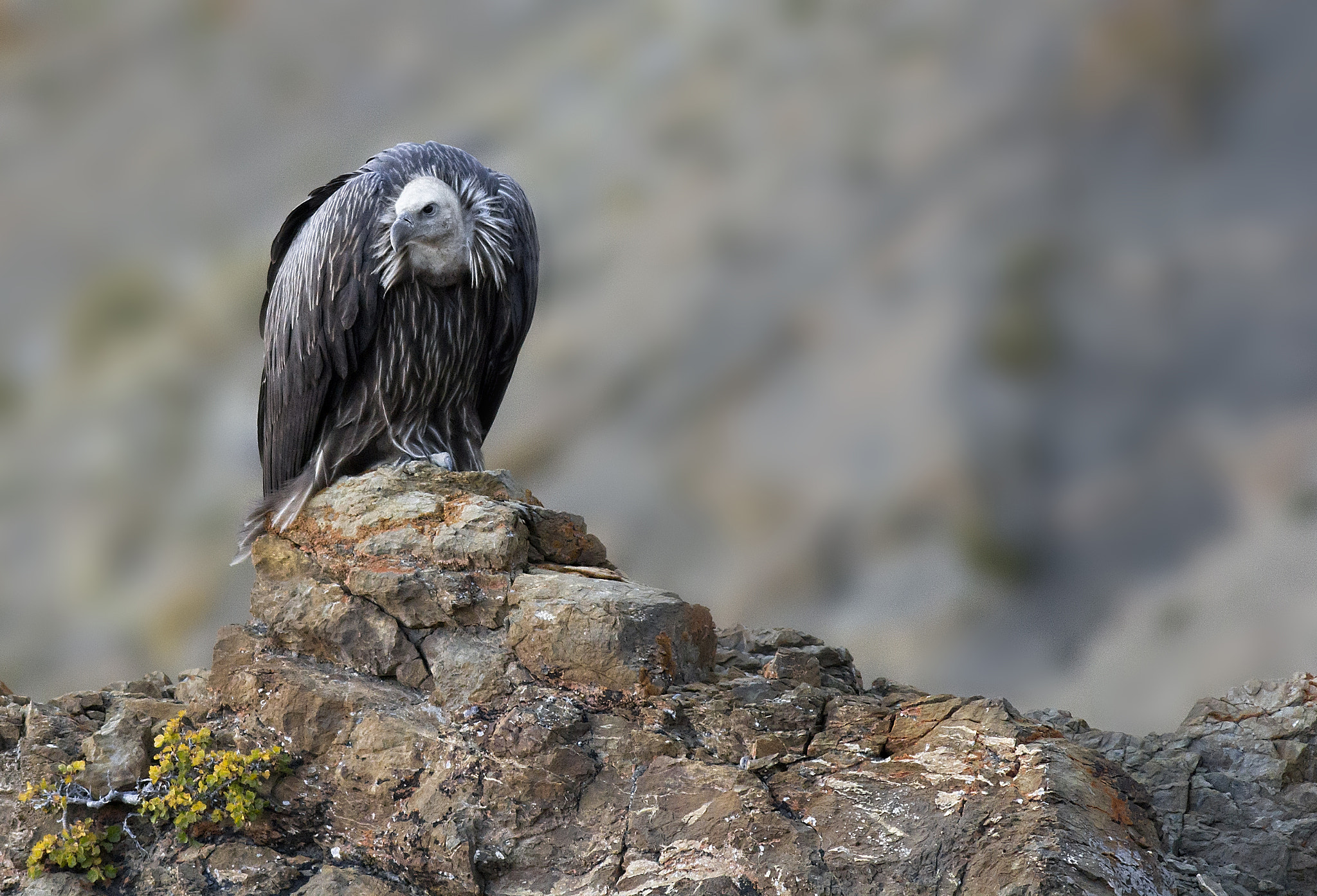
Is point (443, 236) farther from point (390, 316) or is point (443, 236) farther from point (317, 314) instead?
point (317, 314)

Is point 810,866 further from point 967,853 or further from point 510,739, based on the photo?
point 510,739

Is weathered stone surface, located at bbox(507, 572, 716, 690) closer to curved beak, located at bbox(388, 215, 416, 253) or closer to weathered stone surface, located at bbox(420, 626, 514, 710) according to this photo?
weathered stone surface, located at bbox(420, 626, 514, 710)

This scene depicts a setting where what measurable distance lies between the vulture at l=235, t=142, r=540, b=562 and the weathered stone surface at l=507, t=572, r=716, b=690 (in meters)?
1.21

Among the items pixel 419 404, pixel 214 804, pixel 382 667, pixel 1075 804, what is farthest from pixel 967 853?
pixel 419 404

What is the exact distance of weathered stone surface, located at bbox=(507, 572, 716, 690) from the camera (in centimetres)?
500

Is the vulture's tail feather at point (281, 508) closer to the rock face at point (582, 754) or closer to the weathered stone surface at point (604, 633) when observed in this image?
the rock face at point (582, 754)

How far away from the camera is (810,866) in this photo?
4430mm

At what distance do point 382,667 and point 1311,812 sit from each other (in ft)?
12.5

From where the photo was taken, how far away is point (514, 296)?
634 cm

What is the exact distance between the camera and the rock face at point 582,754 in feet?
14.7

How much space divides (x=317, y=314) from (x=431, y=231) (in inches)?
26.7

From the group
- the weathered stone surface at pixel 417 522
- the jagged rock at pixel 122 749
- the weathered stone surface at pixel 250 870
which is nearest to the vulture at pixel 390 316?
the weathered stone surface at pixel 417 522

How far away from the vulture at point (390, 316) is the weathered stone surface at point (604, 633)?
1210 millimetres

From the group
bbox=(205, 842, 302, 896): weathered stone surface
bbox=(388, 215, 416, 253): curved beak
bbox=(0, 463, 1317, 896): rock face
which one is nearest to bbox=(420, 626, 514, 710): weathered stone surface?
bbox=(0, 463, 1317, 896): rock face
